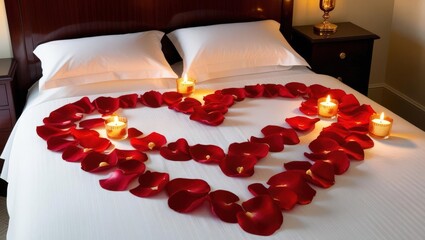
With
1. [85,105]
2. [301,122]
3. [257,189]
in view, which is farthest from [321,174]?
[85,105]

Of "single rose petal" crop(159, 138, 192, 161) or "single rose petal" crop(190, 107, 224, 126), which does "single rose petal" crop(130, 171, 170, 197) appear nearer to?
"single rose petal" crop(159, 138, 192, 161)

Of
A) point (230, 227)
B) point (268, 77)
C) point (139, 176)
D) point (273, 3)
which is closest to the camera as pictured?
point (230, 227)

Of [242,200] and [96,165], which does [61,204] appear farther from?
[242,200]

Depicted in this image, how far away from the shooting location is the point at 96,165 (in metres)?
1.73

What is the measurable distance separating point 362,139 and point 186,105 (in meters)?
0.75

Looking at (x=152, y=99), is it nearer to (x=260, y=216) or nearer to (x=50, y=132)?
(x=50, y=132)

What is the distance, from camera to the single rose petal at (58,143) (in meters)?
1.86

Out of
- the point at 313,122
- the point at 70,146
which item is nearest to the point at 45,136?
the point at 70,146

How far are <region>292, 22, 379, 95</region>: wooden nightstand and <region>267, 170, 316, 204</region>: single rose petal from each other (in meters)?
1.44

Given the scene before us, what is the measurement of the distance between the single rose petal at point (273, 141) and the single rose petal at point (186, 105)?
38 cm

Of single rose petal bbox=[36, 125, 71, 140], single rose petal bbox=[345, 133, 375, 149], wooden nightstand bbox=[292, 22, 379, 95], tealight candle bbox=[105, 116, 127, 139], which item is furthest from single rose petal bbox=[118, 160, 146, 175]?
wooden nightstand bbox=[292, 22, 379, 95]

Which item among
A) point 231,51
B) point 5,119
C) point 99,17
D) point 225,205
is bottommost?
point 5,119

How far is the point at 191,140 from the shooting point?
1.93 metres

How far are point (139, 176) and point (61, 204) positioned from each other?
26 cm
